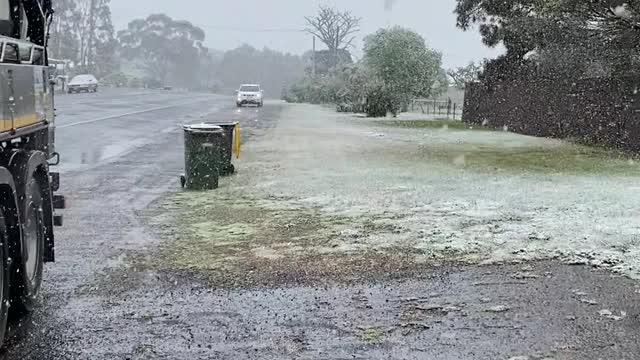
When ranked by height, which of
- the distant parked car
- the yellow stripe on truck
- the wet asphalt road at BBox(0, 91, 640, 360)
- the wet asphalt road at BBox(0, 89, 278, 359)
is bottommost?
the wet asphalt road at BBox(0, 89, 278, 359)

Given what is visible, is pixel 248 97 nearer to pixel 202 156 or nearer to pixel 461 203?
pixel 202 156

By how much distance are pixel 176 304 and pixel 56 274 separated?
148 cm

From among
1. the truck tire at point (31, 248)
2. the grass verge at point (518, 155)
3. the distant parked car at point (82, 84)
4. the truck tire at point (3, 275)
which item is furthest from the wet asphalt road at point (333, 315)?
the distant parked car at point (82, 84)

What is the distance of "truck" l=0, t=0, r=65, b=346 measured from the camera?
4.34 m

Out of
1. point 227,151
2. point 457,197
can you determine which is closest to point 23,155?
point 457,197

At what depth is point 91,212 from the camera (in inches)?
366

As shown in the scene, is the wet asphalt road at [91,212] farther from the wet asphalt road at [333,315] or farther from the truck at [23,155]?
the truck at [23,155]

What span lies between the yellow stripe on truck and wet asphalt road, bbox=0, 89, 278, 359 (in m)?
1.39

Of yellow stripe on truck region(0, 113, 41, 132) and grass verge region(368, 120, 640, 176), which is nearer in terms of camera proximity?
yellow stripe on truck region(0, 113, 41, 132)

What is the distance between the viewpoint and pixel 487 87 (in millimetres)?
30438

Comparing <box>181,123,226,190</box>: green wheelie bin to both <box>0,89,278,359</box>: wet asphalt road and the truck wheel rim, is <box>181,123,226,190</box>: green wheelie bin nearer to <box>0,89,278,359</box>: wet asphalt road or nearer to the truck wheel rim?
<box>0,89,278,359</box>: wet asphalt road

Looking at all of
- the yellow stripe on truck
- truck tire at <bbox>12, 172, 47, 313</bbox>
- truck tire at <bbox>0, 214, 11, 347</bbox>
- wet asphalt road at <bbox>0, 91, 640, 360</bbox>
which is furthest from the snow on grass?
truck tire at <bbox>0, 214, 11, 347</bbox>

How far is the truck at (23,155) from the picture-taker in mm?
4344

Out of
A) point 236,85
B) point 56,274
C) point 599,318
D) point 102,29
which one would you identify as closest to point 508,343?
point 599,318
